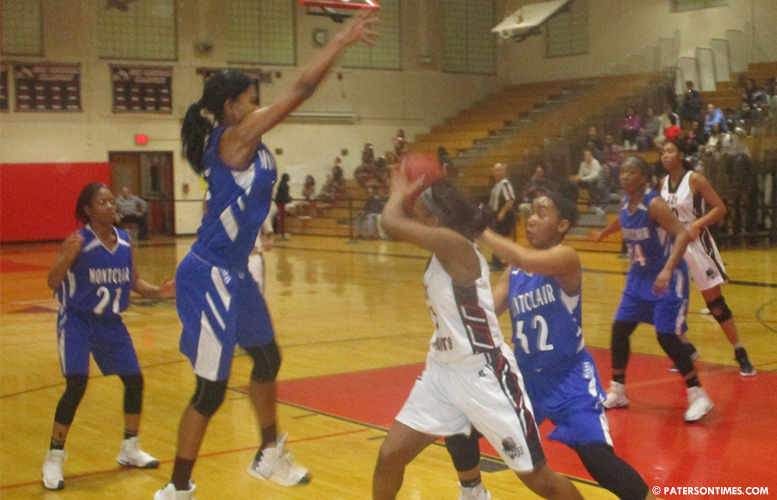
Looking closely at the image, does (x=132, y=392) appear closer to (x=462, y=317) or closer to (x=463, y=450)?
(x=463, y=450)

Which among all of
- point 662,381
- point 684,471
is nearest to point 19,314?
point 662,381

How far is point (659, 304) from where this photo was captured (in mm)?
5914

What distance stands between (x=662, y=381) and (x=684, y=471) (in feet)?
7.56

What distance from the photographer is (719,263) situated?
7.52 metres

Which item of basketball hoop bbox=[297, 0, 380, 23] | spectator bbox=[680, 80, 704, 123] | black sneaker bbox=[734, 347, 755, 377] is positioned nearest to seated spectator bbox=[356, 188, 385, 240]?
basketball hoop bbox=[297, 0, 380, 23]

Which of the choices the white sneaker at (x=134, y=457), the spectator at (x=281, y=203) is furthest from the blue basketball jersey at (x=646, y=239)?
the spectator at (x=281, y=203)

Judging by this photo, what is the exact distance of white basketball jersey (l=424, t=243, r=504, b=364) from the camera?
349 cm

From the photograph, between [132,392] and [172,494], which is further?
[132,392]

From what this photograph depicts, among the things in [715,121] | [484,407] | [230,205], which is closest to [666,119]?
[715,121]

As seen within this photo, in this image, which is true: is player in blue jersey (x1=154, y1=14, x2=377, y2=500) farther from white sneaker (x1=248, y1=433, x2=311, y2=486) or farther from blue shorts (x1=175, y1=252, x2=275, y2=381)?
white sneaker (x1=248, y1=433, x2=311, y2=486)

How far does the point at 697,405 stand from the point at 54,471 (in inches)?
148

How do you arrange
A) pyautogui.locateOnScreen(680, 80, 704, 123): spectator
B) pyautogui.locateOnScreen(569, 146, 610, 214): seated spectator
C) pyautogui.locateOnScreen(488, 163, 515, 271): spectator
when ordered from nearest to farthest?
pyautogui.locateOnScreen(488, 163, 515, 271): spectator < pyautogui.locateOnScreen(569, 146, 610, 214): seated spectator < pyautogui.locateOnScreen(680, 80, 704, 123): spectator

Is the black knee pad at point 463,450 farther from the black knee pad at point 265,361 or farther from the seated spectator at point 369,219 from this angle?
the seated spectator at point 369,219

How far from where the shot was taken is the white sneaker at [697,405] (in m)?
5.77
